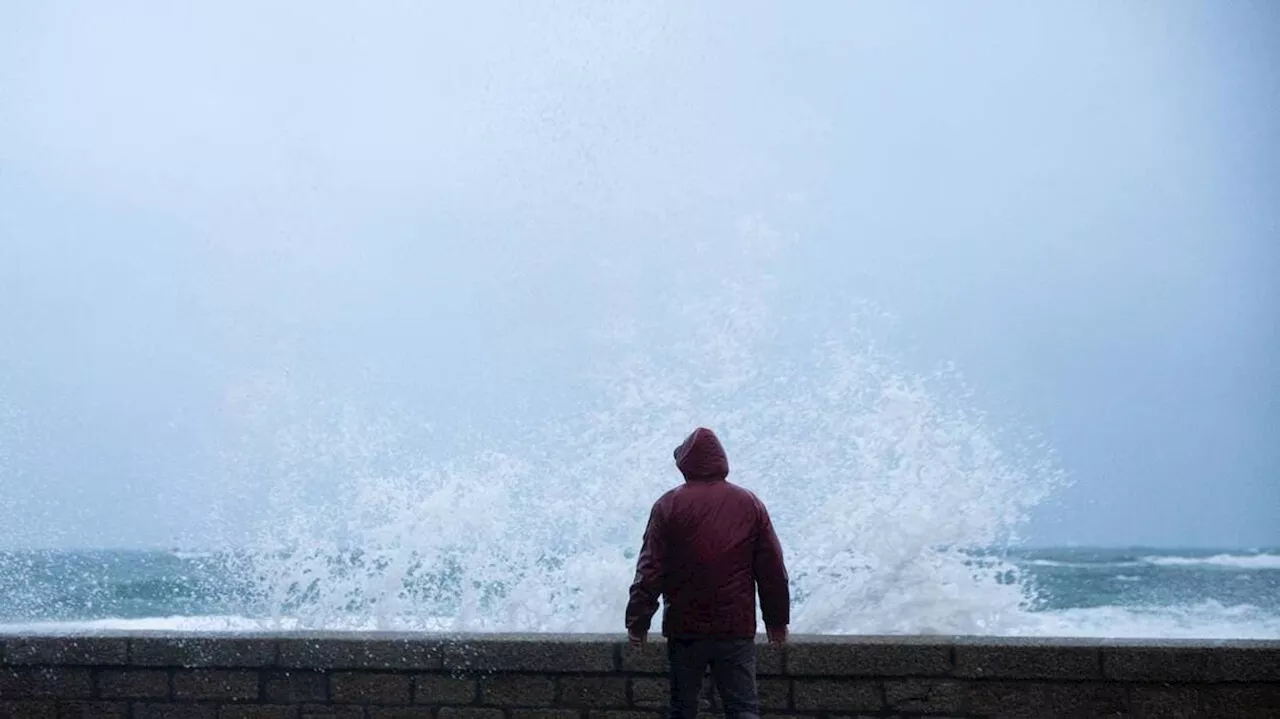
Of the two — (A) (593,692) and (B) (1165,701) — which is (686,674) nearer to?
(A) (593,692)

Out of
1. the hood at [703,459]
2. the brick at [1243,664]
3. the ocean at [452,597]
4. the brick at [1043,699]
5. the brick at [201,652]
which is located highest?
the hood at [703,459]

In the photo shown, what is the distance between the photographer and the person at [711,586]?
4473 mm

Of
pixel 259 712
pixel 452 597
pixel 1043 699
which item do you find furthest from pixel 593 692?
pixel 452 597

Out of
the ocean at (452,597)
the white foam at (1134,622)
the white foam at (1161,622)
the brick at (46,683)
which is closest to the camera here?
the brick at (46,683)

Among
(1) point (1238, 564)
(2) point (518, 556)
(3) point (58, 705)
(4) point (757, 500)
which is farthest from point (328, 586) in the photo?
(1) point (1238, 564)

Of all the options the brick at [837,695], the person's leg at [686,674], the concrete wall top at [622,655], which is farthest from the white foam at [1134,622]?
the person's leg at [686,674]

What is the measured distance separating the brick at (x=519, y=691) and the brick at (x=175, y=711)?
1.34m

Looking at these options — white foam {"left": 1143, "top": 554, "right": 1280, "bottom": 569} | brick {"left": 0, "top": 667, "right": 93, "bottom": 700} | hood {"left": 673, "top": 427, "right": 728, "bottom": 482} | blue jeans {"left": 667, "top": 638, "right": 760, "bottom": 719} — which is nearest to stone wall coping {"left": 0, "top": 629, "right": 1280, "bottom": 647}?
brick {"left": 0, "top": 667, "right": 93, "bottom": 700}

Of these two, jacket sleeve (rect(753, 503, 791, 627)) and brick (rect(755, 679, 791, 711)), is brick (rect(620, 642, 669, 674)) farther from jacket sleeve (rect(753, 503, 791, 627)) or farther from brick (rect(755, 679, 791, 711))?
jacket sleeve (rect(753, 503, 791, 627))

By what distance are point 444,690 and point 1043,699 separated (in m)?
2.72

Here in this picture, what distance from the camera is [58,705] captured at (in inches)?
228

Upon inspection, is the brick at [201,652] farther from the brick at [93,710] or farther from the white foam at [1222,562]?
the white foam at [1222,562]

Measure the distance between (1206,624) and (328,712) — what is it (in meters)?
21.4

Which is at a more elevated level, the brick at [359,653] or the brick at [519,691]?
the brick at [359,653]
